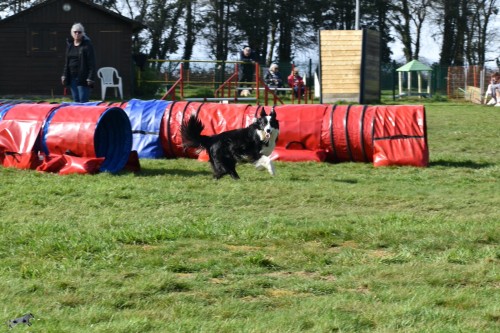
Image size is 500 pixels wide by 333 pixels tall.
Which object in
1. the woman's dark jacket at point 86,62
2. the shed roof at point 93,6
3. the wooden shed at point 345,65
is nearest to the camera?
the woman's dark jacket at point 86,62

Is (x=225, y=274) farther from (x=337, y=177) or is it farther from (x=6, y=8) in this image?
(x=6, y=8)

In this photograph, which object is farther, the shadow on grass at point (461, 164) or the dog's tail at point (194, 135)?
the shadow on grass at point (461, 164)

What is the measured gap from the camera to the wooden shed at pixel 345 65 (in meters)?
29.0

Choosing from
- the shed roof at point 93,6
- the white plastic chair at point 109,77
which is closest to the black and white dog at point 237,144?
the white plastic chair at point 109,77

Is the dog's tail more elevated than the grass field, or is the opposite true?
the dog's tail

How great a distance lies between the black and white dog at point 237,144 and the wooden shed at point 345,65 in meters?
17.8

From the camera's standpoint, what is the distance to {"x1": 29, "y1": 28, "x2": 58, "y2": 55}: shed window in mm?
35375

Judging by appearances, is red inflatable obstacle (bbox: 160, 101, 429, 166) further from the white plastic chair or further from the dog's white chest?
the white plastic chair

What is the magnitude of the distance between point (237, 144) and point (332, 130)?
2.39m

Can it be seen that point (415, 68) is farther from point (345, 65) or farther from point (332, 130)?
point (332, 130)

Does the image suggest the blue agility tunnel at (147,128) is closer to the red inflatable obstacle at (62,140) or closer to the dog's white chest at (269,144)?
the red inflatable obstacle at (62,140)

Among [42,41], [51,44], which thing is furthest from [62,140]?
[42,41]

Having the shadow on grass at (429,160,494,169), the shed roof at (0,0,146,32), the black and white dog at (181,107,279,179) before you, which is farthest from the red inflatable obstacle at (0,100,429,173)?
the shed roof at (0,0,146,32)

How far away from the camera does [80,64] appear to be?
1455 cm
